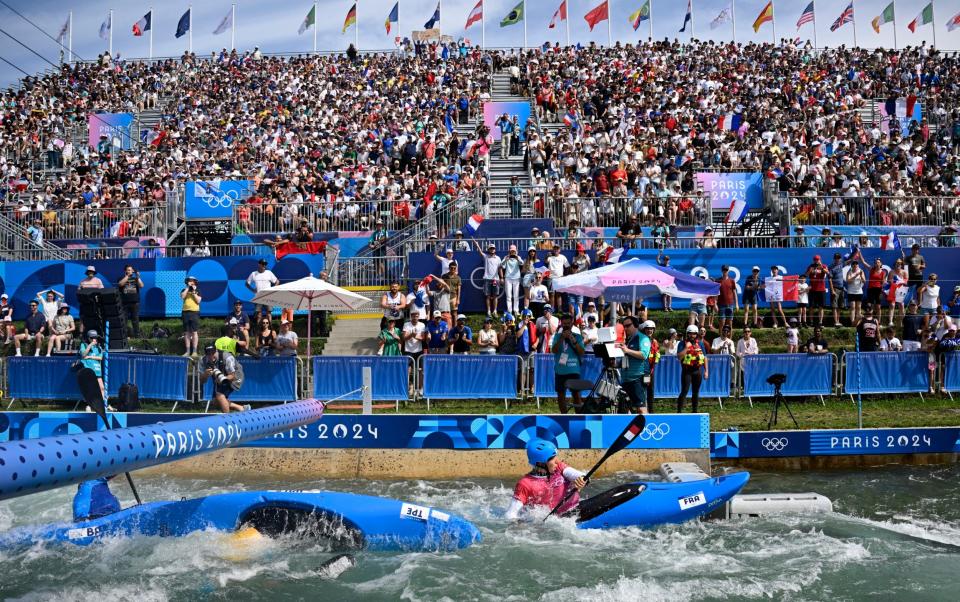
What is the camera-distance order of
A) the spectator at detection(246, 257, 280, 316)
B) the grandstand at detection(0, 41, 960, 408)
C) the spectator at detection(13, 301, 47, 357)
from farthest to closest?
the grandstand at detection(0, 41, 960, 408)
the spectator at detection(246, 257, 280, 316)
the spectator at detection(13, 301, 47, 357)

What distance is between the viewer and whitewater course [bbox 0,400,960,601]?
897 cm

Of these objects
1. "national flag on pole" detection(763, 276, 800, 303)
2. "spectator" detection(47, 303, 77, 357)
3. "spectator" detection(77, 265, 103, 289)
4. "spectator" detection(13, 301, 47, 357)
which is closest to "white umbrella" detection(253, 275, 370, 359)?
"spectator" detection(77, 265, 103, 289)

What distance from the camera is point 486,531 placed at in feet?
34.9

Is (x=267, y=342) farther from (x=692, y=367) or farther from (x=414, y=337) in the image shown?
(x=692, y=367)

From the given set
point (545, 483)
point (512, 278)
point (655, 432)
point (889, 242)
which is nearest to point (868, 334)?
point (889, 242)

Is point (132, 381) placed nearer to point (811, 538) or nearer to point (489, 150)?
point (811, 538)

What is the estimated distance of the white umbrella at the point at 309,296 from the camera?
1773cm

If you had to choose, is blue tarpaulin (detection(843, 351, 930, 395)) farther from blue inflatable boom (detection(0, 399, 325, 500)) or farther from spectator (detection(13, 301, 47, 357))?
spectator (detection(13, 301, 47, 357))

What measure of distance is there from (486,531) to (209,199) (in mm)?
20236

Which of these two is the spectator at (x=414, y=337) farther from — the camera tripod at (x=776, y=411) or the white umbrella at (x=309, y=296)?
the camera tripod at (x=776, y=411)

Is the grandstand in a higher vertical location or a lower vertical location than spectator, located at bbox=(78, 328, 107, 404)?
higher

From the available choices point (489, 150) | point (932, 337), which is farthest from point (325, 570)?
point (489, 150)

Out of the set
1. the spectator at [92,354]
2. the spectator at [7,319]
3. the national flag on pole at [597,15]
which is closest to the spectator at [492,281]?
the spectator at [92,354]

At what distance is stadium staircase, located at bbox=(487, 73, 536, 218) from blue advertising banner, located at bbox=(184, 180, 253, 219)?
7.76 metres
